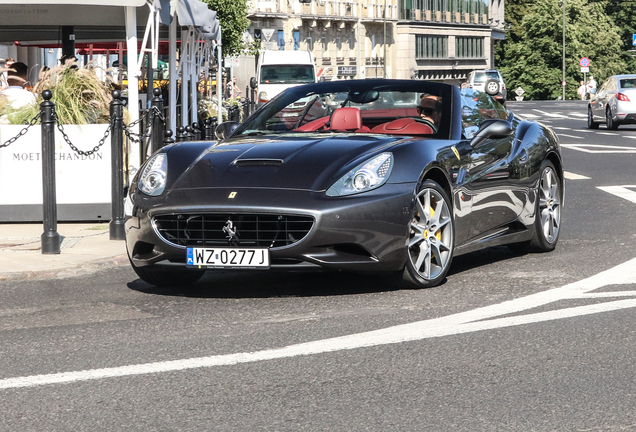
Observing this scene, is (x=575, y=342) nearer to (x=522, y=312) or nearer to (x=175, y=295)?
(x=522, y=312)

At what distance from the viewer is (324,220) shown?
262 inches

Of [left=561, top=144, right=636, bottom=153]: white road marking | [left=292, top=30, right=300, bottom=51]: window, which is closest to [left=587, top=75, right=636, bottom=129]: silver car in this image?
[left=561, top=144, right=636, bottom=153]: white road marking

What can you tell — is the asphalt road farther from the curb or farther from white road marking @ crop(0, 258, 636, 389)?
the curb

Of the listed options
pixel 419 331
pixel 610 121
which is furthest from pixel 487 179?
pixel 610 121

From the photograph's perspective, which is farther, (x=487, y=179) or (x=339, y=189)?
(x=487, y=179)

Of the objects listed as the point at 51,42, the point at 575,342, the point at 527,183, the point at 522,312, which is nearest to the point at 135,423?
the point at 575,342

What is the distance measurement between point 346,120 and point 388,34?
307ft

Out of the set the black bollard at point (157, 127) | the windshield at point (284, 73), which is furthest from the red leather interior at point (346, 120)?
the windshield at point (284, 73)

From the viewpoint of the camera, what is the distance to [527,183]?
28.5 ft

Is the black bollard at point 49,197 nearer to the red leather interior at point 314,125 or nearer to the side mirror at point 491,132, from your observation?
the red leather interior at point 314,125

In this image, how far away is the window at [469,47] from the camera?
114m

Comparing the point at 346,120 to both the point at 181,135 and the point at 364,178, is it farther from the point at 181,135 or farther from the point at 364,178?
the point at 181,135

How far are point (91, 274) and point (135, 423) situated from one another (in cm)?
420

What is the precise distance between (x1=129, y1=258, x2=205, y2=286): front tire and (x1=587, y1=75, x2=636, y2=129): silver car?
87.5 ft
